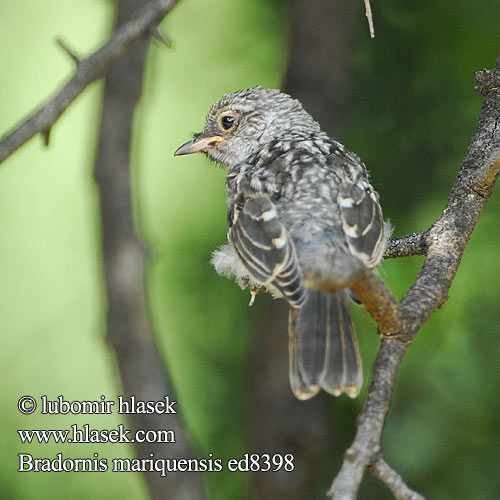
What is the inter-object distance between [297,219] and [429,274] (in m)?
0.63

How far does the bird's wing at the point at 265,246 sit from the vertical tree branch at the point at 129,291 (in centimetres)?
120

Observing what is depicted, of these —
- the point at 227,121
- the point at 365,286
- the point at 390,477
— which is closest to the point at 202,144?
the point at 227,121

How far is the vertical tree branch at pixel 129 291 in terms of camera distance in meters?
4.36

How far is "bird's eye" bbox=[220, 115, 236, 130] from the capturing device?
161 inches

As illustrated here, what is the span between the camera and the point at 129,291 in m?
4.38

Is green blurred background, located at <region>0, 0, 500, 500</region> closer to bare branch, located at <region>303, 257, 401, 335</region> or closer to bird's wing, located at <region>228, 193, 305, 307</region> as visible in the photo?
bird's wing, located at <region>228, 193, 305, 307</region>

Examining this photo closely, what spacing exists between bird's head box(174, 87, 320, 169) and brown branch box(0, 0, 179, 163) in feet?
3.79

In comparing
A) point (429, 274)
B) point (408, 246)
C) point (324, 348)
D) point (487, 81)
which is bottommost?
point (324, 348)

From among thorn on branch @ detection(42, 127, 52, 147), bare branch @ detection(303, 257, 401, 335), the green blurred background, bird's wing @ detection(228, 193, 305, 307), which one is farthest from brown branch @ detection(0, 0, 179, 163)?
the green blurred background

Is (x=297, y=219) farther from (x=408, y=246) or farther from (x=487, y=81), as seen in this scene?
(x=487, y=81)

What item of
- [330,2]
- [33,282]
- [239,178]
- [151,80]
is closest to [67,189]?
[33,282]

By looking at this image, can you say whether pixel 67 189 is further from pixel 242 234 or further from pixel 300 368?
pixel 300 368

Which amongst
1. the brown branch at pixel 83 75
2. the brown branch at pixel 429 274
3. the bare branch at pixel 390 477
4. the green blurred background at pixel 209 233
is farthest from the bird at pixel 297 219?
the green blurred background at pixel 209 233

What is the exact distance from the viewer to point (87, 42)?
6004 millimetres
